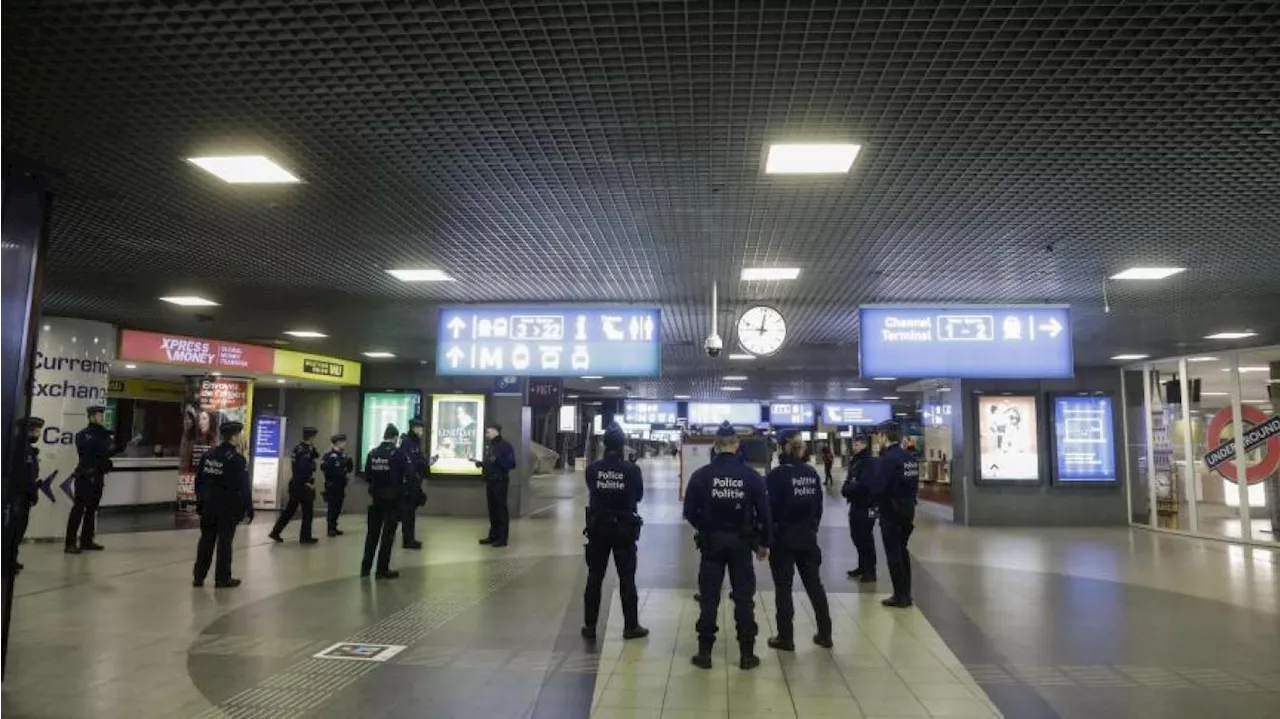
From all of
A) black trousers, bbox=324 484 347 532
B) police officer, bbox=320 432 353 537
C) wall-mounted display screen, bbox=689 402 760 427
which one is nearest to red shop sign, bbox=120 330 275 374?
police officer, bbox=320 432 353 537

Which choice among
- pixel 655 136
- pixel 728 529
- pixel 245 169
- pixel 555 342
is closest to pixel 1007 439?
pixel 555 342

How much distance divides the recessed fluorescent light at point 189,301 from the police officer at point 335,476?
3171 mm

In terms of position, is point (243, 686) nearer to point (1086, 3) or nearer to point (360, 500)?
point (1086, 3)

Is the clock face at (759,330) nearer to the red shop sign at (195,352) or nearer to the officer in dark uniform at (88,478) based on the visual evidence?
the officer in dark uniform at (88,478)

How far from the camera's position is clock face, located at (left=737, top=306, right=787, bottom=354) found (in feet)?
25.2

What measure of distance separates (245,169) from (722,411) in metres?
22.3

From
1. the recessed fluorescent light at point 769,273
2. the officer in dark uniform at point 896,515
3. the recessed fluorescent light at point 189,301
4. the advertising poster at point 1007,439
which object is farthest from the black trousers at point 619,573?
the advertising poster at point 1007,439

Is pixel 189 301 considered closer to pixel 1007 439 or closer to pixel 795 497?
pixel 795 497

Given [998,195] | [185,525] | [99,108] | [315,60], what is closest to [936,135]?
[998,195]

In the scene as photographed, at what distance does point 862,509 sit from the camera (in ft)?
26.8

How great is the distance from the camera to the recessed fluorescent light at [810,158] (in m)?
4.26

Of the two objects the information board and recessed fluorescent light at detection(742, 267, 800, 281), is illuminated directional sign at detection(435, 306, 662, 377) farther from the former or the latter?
the information board

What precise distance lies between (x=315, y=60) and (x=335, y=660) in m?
3.92

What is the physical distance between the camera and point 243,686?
186 inches
